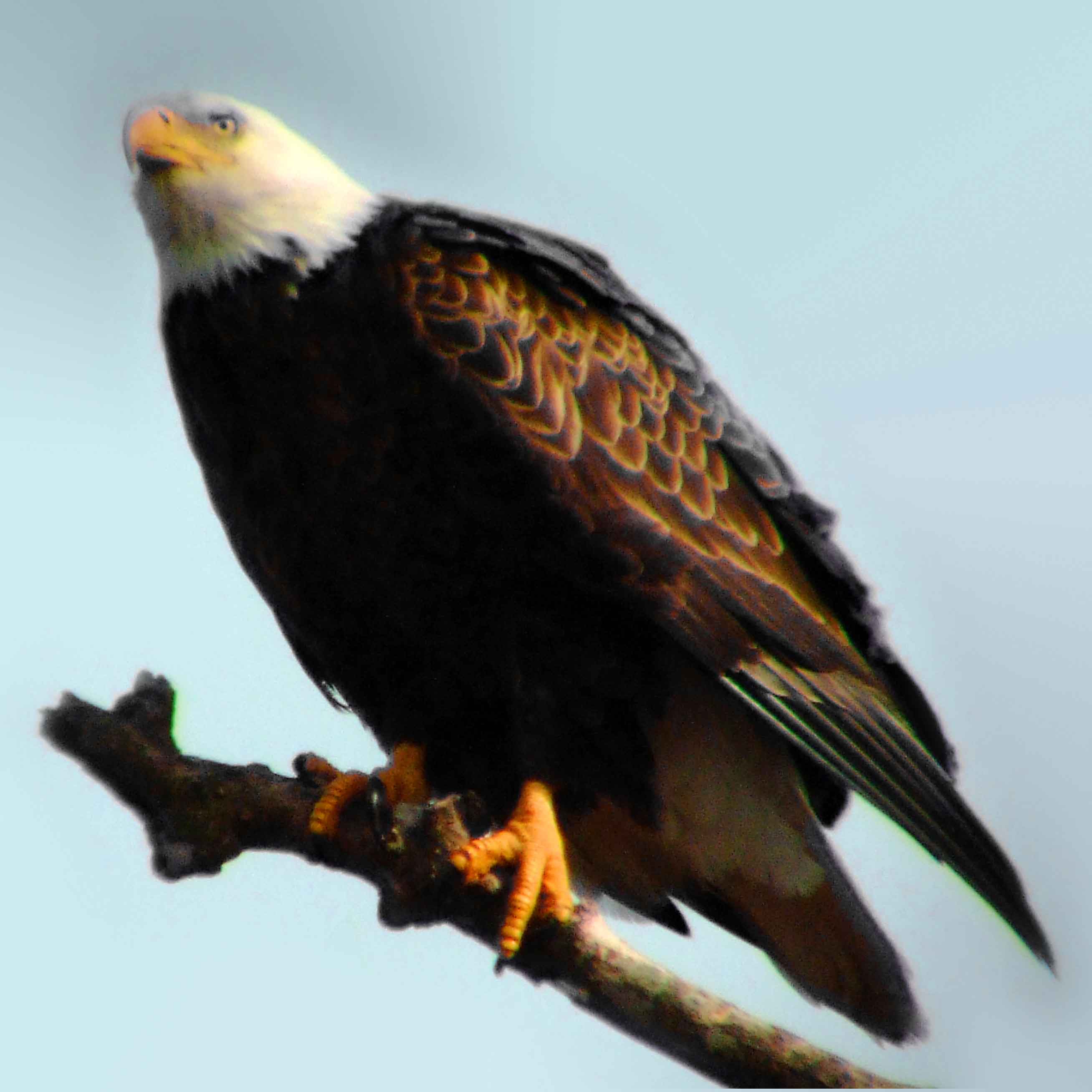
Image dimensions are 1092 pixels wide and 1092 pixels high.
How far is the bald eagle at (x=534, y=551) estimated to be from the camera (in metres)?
3.63

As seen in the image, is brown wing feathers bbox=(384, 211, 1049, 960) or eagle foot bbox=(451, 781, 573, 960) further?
brown wing feathers bbox=(384, 211, 1049, 960)

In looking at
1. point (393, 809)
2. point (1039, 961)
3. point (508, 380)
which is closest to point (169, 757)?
point (393, 809)

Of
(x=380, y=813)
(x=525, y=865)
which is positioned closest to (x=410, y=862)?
(x=380, y=813)

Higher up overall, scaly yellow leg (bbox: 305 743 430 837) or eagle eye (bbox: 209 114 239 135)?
eagle eye (bbox: 209 114 239 135)

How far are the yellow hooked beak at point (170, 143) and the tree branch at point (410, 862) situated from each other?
1315mm

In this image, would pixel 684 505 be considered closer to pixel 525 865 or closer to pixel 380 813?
pixel 525 865

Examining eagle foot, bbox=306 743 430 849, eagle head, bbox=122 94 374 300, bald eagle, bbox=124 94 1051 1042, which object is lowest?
eagle foot, bbox=306 743 430 849

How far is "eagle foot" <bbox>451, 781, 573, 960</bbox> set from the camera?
3480 millimetres

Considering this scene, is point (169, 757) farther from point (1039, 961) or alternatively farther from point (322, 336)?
point (1039, 961)

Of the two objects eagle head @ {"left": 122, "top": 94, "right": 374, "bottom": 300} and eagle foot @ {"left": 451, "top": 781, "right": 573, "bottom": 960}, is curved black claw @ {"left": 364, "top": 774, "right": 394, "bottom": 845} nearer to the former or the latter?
eagle foot @ {"left": 451, "top": 781, "right": 573, "bottom": 960}

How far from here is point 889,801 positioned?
12.3ft

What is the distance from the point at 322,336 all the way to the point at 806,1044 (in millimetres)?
1869

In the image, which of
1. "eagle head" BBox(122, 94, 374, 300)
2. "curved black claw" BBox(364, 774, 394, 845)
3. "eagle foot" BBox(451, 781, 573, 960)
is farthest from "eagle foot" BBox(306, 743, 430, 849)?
"eagle head" BBox(122, 94, 374, 300)

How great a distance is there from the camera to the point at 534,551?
143 inches
